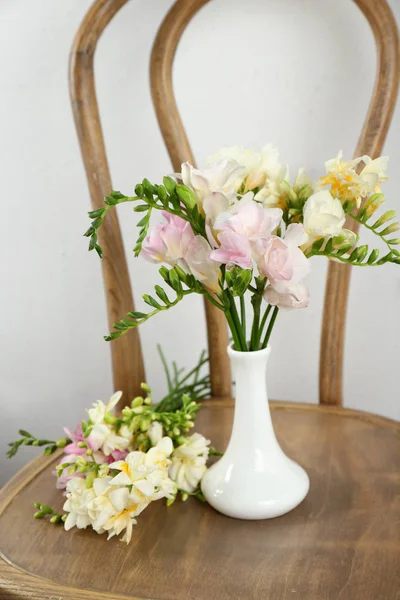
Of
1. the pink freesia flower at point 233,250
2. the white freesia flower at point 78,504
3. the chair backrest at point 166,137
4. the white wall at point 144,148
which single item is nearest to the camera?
the pink freesia flower at point 233,250

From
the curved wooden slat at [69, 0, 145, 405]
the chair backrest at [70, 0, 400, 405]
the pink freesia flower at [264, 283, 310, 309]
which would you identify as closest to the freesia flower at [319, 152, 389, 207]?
the pink freesia flower at [264, 283, 310, 309]

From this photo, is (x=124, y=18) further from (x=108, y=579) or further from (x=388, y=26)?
(x=108, y=579)

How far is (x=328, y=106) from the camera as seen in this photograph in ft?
3.48

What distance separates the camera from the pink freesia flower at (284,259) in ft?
2.03

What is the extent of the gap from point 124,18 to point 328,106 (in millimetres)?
365

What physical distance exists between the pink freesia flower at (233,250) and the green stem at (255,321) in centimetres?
8

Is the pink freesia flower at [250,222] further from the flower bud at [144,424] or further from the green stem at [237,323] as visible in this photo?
the flower bud at [144,424]

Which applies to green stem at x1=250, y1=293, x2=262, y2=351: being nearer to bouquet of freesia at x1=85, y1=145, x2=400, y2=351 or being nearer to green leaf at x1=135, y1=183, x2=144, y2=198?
bouquet of freesia at x1=85, y1=145, x2=400, y2=351

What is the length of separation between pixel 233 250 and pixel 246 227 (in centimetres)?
3

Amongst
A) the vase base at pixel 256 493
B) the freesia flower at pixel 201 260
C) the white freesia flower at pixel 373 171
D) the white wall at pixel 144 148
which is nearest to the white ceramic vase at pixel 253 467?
the vase base at pixel 256 493

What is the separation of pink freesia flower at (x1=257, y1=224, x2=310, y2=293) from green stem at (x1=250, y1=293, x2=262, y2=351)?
0.05 m

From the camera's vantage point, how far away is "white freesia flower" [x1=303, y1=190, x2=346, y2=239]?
0.63m

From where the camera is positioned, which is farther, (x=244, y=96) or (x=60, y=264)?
(x=60, y=264)

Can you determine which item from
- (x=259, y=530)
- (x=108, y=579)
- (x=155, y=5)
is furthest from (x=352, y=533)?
(x=155, y=5)
